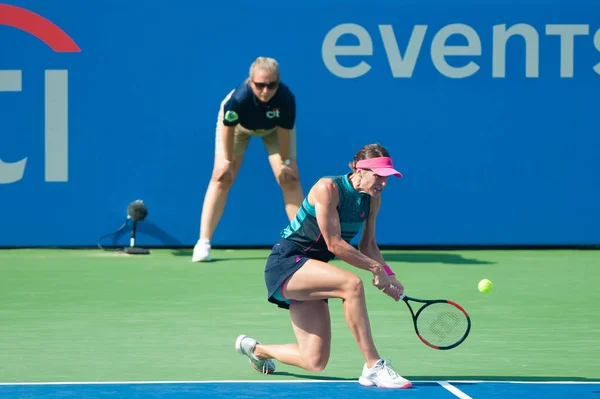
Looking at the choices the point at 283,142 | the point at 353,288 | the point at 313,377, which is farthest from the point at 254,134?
the point at 353,288

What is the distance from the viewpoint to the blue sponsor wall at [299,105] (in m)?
10.5

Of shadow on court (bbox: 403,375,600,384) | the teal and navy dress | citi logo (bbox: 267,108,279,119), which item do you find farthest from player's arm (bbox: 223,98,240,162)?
shadow on court (bbox: 403,375,600,384)

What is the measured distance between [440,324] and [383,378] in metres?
0.49

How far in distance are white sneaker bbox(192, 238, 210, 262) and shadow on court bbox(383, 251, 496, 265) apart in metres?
1.56

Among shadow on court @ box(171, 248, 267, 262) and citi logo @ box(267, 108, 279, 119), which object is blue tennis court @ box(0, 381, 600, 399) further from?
shadow on court @ box(171, 248, 267, 262)

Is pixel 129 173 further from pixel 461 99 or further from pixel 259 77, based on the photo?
pixel 461 99

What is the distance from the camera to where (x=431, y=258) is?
34.0ft

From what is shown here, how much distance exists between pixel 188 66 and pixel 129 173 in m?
1.08

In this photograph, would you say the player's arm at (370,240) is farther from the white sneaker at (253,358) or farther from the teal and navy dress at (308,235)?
the white sneaker at (253,358)

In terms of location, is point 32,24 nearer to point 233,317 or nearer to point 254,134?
point 254,134

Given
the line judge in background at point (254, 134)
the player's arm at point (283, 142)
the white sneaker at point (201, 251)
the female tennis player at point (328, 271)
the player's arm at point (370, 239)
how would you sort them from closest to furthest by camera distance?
1. the female tennis player at point (328, 271)
2. the player's arm at point (370, 239)
3. the line judge in background at point (254, 134)
4. the player's arm at point (283, 142)
5. the white sneaker at point (201, 251)

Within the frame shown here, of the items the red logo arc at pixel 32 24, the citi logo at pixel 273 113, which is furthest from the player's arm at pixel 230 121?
the red logo arc at pixel 32 24

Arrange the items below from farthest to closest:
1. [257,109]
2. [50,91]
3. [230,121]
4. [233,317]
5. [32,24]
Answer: [50,91] → [32,24] → [257,109] → [230,121] → [233,317]

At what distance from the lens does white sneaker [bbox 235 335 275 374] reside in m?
5.77
